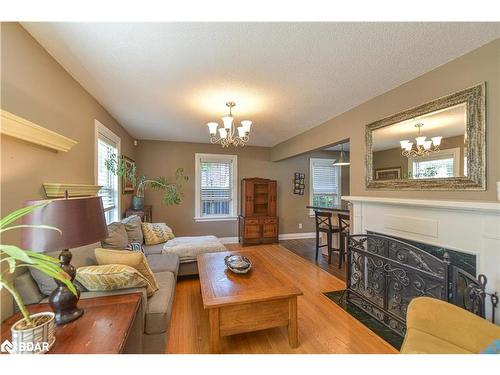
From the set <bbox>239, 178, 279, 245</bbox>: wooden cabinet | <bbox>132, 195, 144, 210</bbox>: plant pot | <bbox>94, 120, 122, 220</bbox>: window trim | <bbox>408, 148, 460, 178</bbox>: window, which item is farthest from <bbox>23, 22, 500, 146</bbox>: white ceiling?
<bbox>239, 178, 279, 245</bbox>: wooden cabinet

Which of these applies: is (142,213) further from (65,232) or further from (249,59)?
(249,59)

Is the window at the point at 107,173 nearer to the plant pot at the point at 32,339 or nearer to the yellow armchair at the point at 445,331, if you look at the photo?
the plant pot at the point at 32,339

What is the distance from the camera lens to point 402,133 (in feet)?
7.23

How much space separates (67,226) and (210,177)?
4189mm

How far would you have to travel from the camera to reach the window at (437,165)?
5.75 ft

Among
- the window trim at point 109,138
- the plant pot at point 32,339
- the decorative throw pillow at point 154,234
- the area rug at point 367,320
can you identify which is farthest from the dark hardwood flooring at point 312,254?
the window trim at point 109,138

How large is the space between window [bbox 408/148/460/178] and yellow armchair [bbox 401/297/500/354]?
44.5 inches

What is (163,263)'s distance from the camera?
8.54 feet

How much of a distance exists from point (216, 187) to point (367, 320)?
3990 mm

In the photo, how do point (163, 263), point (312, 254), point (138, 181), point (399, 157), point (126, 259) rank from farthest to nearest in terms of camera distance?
point (138, 181) < point (312, 254) < point (163, 263) < point (399, 157) < point (126, 259)

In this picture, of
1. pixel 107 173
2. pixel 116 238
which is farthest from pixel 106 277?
pixel 107 173

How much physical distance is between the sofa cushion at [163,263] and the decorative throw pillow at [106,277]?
0.97 metres

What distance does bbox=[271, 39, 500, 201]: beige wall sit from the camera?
1.52 m
